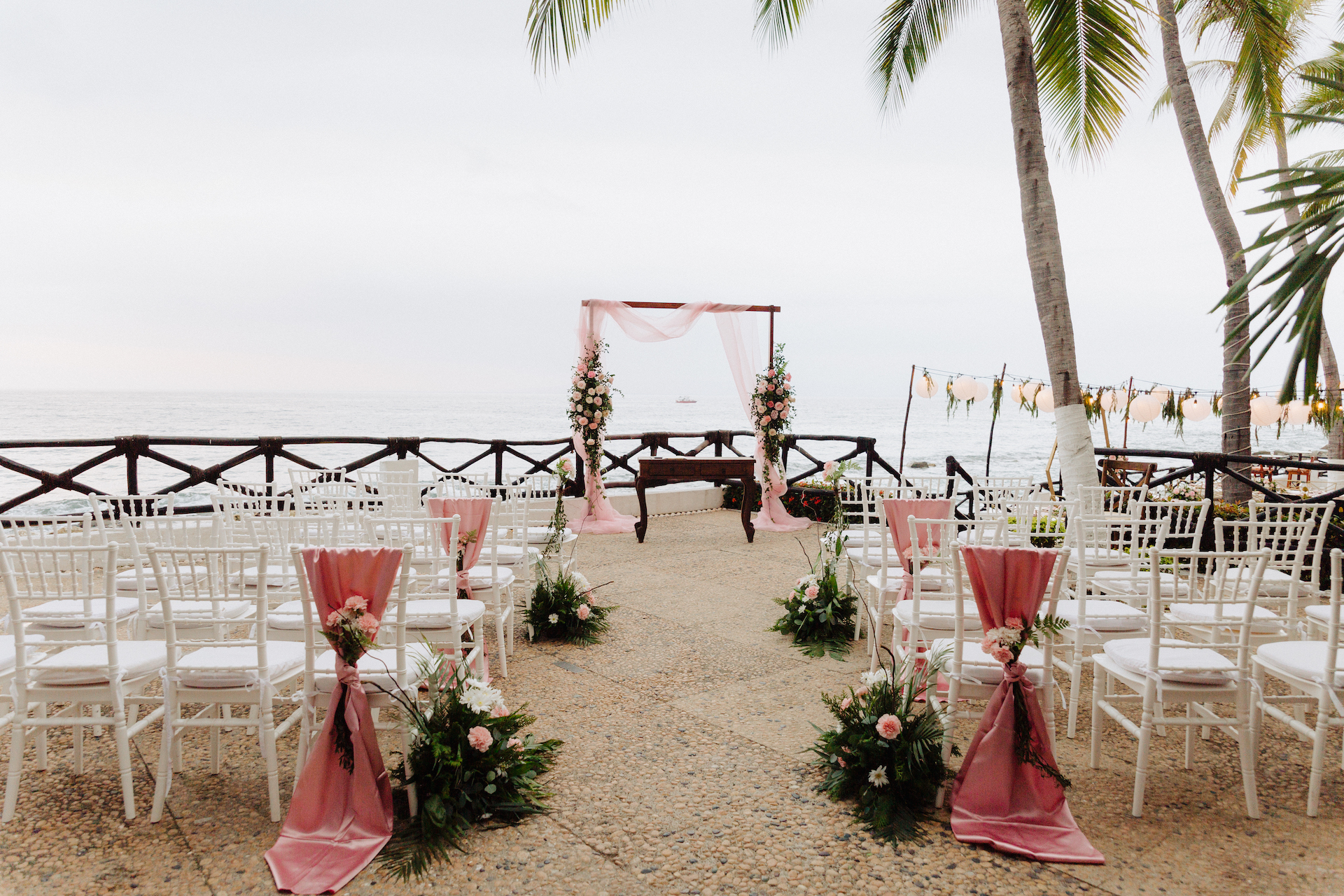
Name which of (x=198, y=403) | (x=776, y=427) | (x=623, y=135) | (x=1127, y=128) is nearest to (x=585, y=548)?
(x=776, y=427)

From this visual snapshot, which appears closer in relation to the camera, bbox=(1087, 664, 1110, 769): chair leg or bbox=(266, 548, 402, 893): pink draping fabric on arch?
bbox=(266, 548, 402, 893): pink draping fabric on arch

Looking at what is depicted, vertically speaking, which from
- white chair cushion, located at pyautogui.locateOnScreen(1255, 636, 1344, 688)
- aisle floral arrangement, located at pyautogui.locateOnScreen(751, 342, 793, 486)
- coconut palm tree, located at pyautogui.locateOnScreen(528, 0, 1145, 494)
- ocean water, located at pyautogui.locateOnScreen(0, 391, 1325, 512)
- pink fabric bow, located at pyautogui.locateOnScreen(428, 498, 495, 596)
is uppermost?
coconut palm tree, located at pyautogui.locateOnScreen(528, 0, 1145, 494)

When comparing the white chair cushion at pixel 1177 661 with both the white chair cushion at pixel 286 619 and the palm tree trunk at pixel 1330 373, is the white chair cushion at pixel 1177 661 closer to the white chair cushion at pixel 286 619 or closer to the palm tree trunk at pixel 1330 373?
the white chair cushion at pixel 286 619

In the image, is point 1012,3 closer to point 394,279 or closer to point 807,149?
point 807,149

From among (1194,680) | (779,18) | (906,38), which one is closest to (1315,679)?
(1194,680)

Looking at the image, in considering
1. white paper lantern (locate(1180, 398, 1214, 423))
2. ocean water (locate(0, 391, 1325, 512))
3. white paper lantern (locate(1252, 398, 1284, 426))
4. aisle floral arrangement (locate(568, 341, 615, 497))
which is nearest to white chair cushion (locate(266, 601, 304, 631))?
aisle floral arrangement (locate(568, 341, 615, 497))

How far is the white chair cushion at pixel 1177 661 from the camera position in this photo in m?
2.45

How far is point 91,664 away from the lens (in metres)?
2.40

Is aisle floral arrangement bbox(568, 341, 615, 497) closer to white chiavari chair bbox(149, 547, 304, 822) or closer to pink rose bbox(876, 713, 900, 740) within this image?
white chiavari chair bbox(149, 547, 304, 822)

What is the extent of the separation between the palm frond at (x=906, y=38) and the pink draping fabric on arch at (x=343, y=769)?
7210mm

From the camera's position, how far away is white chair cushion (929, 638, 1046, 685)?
2.52 m

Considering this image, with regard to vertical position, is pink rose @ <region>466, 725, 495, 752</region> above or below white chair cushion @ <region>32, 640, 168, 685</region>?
below

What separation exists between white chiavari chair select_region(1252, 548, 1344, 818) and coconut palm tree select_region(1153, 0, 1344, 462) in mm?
1499

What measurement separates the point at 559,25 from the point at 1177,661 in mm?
6084
